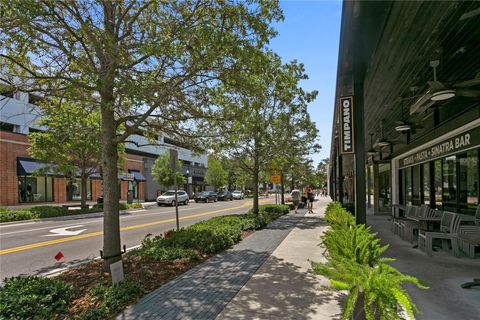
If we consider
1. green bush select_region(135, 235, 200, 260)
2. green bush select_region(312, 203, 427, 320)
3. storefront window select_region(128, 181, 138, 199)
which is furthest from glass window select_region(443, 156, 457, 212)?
storefront window select_region(128, 181, 138, 199)

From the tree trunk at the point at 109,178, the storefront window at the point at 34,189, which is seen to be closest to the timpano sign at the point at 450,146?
the tree trunk at the point at 109,178

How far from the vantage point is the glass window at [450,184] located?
37.2 ft

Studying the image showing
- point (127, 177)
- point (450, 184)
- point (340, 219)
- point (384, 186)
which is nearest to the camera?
point (340, 219)

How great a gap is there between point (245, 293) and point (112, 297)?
6.51ft

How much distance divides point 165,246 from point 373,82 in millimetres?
6577

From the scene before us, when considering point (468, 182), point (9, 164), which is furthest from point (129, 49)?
point (9, 164)

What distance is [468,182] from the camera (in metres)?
10.2

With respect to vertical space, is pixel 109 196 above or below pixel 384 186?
above

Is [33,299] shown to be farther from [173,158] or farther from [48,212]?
[48,212]

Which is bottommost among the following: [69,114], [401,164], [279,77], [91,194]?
[91,194]

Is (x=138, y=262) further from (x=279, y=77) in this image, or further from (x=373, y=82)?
(x=373, y=82)

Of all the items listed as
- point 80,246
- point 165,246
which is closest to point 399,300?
point 165,246

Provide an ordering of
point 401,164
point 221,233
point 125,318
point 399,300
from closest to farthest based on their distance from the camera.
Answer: point 399,300 → point 125,318 → point 221,233 → point 401,164

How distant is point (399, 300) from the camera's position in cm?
297
